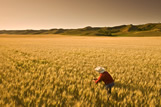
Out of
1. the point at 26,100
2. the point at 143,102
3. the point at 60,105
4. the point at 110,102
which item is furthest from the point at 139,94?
the point at 26,100

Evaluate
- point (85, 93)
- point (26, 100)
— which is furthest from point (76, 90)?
point (26, 100)

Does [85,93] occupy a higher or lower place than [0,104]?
lower

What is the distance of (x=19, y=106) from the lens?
2.32m

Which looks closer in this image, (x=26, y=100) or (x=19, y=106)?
(x=19, y=106)

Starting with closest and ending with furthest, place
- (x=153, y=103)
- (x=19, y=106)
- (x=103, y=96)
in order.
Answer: (x=19, y=106) < (x=153, y=103) < (x=103, y=96)

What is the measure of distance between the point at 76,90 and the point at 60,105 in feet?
3.14

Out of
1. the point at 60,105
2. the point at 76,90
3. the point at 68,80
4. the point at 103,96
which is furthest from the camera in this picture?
the point at 68,80

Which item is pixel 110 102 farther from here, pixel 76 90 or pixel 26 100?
pixel 26 100

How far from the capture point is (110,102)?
2.82 m

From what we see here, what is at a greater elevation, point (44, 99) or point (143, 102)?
point (44, 99)

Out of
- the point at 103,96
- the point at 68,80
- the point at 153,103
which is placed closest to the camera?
the point at 153,103

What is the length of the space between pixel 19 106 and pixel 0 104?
0.40 meters

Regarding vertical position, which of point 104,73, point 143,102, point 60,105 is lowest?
point 143,102

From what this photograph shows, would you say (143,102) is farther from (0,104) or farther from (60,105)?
(0,104)
